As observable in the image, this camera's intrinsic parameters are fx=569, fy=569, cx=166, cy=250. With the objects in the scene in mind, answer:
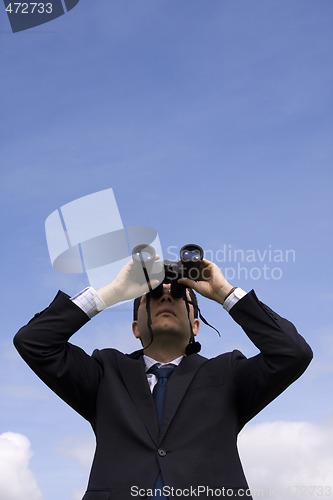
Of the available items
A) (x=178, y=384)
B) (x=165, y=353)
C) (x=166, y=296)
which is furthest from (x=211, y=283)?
(x=178, y=384)

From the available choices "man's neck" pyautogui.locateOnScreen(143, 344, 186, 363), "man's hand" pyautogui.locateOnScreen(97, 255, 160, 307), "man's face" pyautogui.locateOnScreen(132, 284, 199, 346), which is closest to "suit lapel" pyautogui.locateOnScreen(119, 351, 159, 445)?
"man's neck" pyautogui.locateOnScreen(143, 344, 186, 363)

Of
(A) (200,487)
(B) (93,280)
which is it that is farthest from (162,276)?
(A) (200,487)

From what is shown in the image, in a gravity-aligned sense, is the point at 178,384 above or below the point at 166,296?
below

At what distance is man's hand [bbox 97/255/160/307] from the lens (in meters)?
3.75

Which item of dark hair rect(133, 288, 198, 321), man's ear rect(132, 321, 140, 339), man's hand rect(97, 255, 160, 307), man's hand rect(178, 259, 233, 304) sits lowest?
man's ear rect(132, 321, 140, 339)

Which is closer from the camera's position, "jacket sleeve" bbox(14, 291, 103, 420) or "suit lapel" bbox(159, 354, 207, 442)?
Answer: "suit lapel" bbox(159, 354, 207, 442)

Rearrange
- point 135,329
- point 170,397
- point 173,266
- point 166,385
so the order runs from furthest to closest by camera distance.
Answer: point 135,329, point 173,266, point 166,385, point 170,397

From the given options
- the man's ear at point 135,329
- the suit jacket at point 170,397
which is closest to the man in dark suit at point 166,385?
the suit jacket at point 170,397

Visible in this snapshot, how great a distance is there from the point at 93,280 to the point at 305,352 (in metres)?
1.58

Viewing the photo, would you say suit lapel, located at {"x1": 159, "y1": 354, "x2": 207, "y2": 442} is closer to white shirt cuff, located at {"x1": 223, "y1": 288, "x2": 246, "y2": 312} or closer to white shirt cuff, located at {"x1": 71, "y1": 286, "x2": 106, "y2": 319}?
white shirt cuff, located at {"x1": 223, "y1": 288, "x2": 246, "y2": 312}

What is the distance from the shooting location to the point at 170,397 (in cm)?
346

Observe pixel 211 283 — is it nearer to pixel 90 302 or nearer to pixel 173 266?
pixel 173 266

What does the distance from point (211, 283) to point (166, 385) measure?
0.73m

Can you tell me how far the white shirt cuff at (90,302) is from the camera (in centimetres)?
363
